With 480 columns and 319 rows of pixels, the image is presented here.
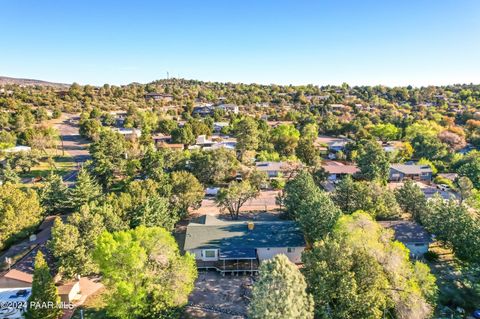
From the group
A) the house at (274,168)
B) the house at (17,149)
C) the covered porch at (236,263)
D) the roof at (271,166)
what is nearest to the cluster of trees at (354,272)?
the covered porch at (236,263)

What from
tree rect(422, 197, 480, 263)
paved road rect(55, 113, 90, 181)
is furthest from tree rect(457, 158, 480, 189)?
paved road rect(55, 113, 90, 181)

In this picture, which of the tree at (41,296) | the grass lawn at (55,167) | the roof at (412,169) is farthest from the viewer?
the roof at (412,169)

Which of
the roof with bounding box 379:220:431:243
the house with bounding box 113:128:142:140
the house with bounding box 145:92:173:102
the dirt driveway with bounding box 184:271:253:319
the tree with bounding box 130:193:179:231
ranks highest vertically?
the house with bounding box 145:92:173:102

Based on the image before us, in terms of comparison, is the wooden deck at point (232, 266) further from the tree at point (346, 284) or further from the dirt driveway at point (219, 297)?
the tree at point (346, 284)

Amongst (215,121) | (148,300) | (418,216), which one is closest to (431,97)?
→ (215,121)

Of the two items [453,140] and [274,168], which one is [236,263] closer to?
[274,168]

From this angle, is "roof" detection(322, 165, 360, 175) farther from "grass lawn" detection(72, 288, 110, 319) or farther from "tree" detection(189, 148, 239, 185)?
"grass lawn" detection(72, 288, 110, 319)
